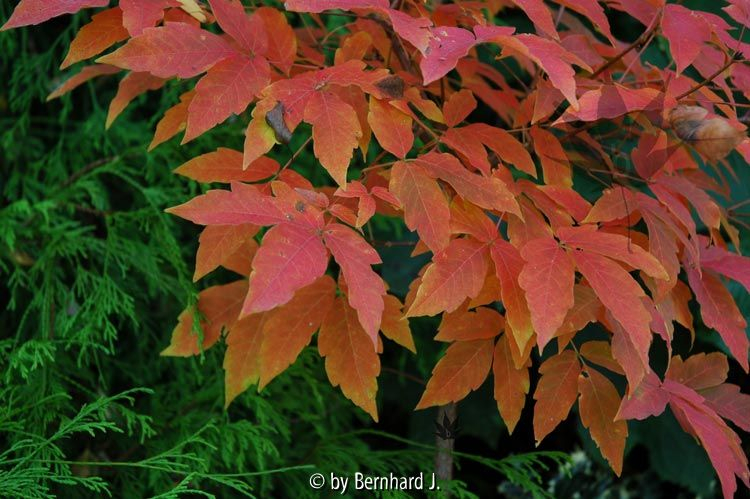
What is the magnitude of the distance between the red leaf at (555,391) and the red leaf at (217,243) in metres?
0.41

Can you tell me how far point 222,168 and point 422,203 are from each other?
11.1 inches

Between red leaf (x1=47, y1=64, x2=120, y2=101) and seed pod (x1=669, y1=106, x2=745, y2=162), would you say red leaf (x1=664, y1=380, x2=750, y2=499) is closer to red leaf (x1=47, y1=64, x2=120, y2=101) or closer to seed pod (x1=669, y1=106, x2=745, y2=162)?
seed pod (x1=669, y1=106, x2=745, y2=162)

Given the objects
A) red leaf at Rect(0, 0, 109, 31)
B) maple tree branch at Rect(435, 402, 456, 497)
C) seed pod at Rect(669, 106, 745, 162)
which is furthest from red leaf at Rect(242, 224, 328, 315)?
maple tree branch at Rect(435, 402, 456, 497)

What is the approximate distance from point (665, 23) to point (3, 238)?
1.20 m

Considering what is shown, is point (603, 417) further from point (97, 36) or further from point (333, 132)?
point (97, 36)

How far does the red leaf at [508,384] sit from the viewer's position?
0.98 m

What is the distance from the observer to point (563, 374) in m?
0.98

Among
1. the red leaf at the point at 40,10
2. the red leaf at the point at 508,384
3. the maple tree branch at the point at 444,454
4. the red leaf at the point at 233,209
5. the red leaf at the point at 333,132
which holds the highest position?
the red leaf at the point at 40,10

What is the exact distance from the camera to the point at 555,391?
97 centimetres

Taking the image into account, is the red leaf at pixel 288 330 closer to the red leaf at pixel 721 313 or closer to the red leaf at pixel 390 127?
the red leaf at pixel 390 127

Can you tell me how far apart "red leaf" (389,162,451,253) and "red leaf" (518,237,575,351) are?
9 cm

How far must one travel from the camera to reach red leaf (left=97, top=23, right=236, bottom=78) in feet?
2.67

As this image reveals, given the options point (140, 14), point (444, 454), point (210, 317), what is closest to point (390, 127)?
point (140, 14)

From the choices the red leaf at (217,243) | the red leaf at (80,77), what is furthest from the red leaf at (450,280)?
the red leaf at (80,77)
